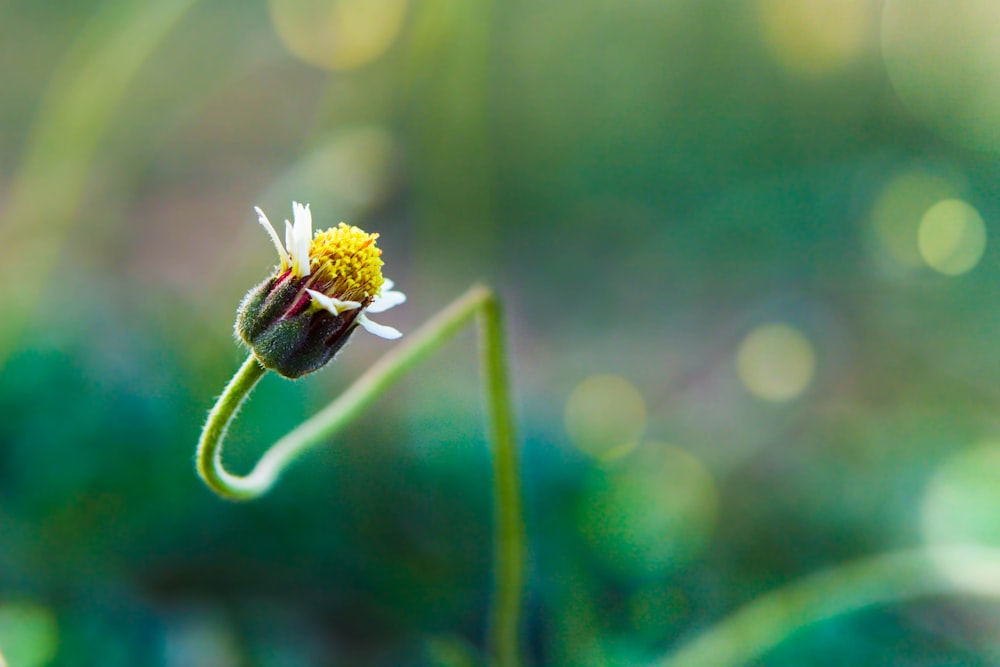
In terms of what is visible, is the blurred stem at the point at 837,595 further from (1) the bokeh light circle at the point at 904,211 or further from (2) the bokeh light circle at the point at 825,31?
(2) the bokeh light circle at the point at 825,31

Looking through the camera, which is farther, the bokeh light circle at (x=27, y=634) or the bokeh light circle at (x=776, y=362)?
the bokeh light circle at (x=776, y=362)

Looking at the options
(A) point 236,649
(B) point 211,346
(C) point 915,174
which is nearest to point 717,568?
(A) point 236,649

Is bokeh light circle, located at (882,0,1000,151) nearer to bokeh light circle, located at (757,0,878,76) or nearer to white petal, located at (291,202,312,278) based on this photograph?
bokeh light circle, located at (757,0,878,76)

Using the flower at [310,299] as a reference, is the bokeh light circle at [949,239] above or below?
above

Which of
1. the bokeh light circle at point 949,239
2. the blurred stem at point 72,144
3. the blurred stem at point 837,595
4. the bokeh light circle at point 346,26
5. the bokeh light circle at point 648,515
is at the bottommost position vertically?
the blurred stem at point 837,595

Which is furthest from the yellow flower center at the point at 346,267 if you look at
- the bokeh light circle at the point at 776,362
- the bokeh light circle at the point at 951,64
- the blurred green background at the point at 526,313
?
the bokeh light circle at the point at 951,64

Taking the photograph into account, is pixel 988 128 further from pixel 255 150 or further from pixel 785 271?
pixel 255 150
